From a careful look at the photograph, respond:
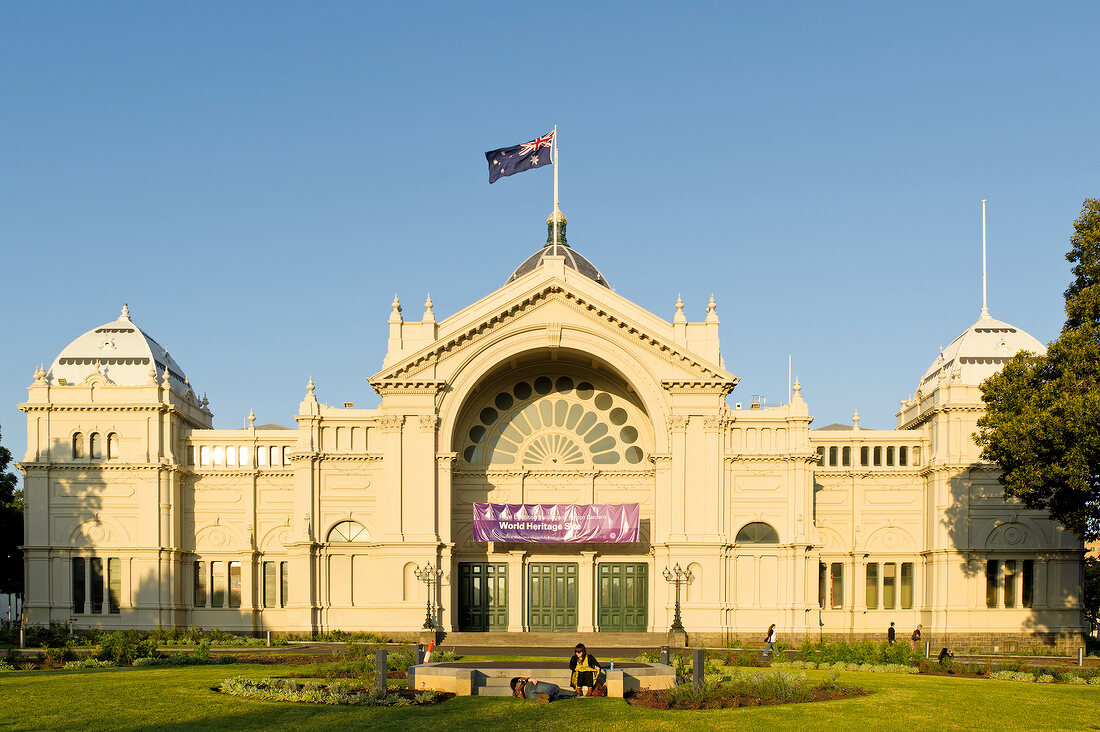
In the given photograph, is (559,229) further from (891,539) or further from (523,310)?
(891,539)

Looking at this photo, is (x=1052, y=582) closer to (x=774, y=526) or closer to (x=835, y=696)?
(x=774, y=526)

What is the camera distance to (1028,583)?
5862cm

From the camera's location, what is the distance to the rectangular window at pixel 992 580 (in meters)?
58.5

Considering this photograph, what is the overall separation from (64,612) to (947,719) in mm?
46335

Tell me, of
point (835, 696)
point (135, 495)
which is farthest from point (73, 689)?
point (135, 495)

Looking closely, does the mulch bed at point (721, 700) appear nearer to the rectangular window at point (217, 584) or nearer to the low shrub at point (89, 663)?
the low shrub at point (89, 663)

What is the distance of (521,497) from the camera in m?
59.7

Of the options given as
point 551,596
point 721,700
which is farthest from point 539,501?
point 721,700

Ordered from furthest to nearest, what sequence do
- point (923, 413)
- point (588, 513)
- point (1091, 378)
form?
point (923, 413), point (588, 513), point (1091, 378)

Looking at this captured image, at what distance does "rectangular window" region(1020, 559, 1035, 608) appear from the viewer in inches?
2301

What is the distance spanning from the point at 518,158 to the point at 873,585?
98.1 feet

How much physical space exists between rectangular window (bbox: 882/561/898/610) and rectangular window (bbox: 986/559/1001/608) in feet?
15.3

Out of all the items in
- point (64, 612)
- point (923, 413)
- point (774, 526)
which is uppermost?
point (923, 413)

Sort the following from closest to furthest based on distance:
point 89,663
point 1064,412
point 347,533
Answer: point 89,663
point 1064,412
point 347,533
